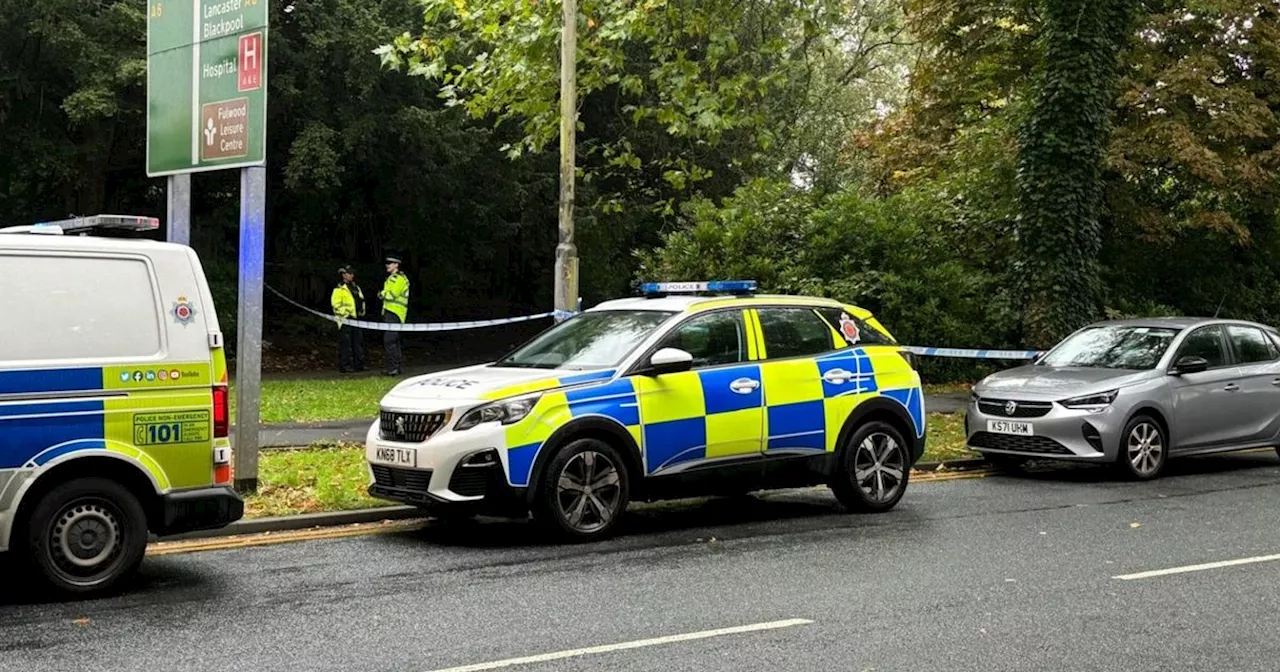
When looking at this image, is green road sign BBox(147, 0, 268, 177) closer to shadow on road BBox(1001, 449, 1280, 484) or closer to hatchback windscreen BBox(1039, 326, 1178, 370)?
shadow on road BBox(1001, 449, 1280, 484)

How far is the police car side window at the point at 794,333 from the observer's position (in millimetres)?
9539

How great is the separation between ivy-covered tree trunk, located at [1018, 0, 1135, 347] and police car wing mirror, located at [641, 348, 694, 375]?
10.4 meters

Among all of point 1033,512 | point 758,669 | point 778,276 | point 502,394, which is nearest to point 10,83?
point 778,276

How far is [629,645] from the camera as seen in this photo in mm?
5863

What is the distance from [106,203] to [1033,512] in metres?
22.2

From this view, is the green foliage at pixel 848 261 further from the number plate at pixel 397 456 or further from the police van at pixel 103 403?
the police van at pixel 103 403

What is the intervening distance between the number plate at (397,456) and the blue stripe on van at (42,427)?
2.07 m

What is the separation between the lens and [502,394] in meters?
8.25

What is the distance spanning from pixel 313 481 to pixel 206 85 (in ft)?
10.9

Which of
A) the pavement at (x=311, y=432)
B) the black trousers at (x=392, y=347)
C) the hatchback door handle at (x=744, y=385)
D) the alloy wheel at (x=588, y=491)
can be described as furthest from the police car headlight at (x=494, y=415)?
the black trousers at (x=392, y=347)

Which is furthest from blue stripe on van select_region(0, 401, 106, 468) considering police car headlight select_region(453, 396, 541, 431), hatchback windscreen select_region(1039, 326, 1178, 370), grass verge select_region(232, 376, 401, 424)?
hatchback windscreen select_region(1039, 326, 1178, 370)

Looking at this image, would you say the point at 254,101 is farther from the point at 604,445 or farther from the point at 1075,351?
the point at 1075,351

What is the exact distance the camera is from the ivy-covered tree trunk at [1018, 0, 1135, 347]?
56.9 feet

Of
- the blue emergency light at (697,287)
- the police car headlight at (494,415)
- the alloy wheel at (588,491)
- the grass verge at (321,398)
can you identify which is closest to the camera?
the police car headlight at (494,415)
